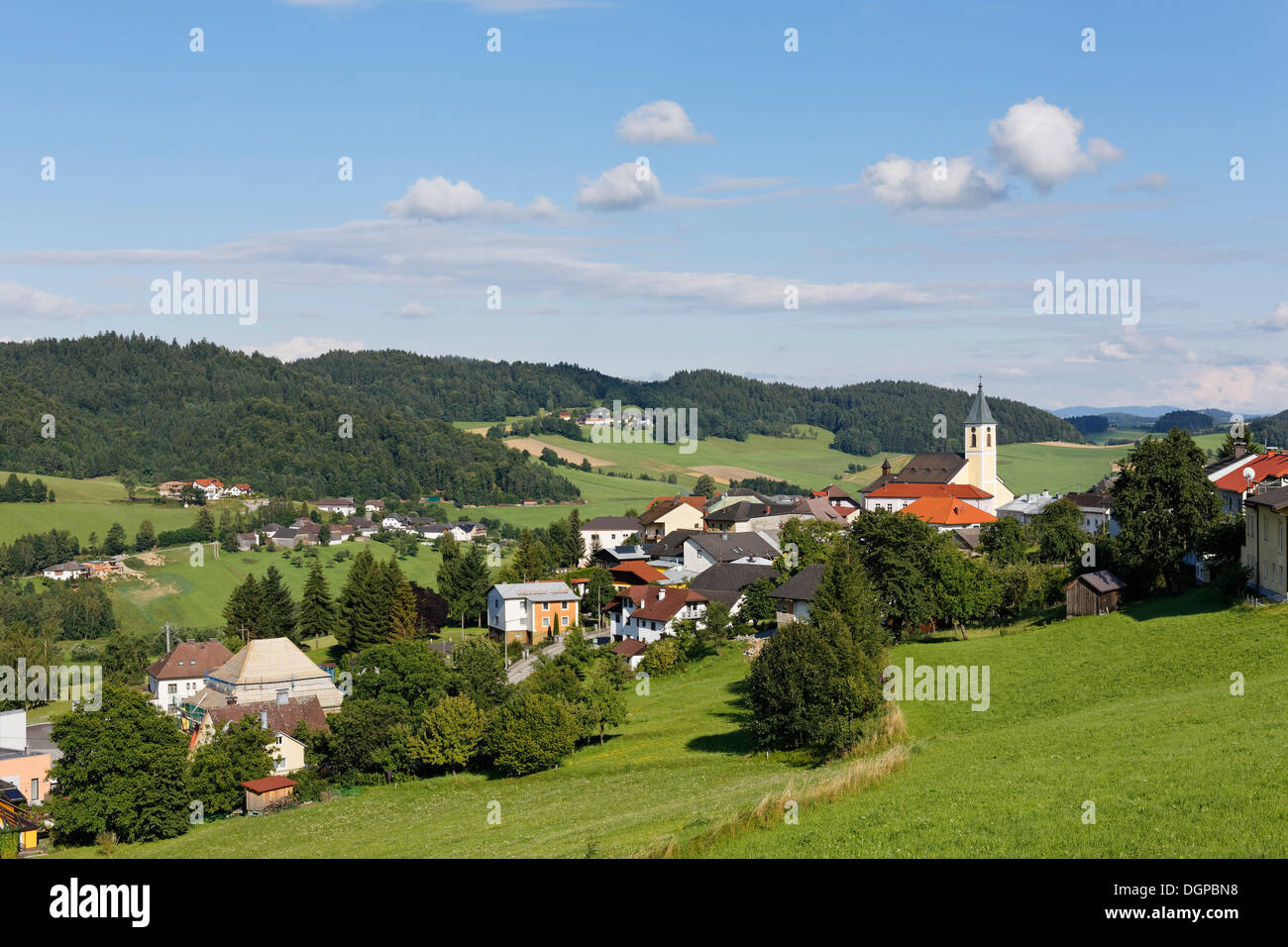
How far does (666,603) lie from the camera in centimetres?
7000

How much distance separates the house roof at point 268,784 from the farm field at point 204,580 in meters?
72.6

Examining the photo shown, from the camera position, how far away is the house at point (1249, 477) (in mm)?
60781

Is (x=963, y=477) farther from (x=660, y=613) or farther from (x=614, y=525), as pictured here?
(x=660, y=613)

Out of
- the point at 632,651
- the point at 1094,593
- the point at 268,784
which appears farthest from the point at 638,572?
the point at 268,784

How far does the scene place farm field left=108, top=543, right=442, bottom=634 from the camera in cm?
11569

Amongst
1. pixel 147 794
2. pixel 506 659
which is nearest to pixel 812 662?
pixel 147 794

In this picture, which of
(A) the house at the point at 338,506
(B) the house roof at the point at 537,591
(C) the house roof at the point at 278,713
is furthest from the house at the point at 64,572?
(C) the house roof at the point at 278,713

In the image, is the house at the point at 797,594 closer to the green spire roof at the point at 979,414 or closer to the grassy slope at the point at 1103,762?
the grassy slope at the point at 1103,762

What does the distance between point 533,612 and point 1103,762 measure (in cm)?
6147

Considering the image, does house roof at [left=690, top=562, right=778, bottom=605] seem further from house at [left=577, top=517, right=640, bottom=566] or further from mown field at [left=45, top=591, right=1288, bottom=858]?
house at [left=577, top=517, right=640, bottom=566]

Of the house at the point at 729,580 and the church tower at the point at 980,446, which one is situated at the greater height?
the church tower at the point at 980,446

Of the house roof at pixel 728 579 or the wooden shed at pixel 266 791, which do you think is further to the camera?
the house roof at pixel 728 579
